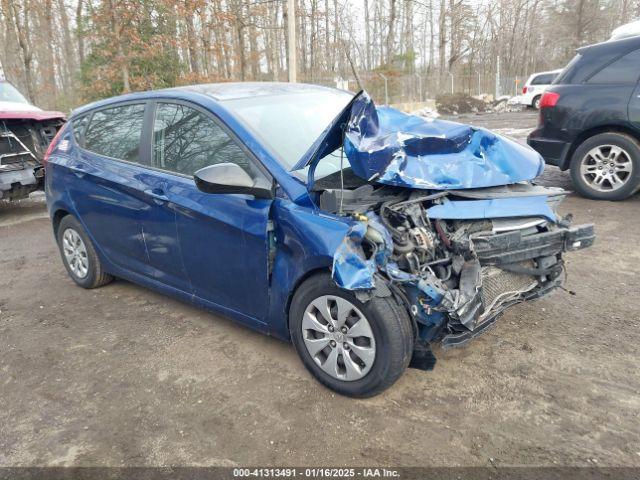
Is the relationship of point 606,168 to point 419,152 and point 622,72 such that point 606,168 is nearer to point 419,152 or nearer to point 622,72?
point 622,72

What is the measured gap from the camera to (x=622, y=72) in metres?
6.13

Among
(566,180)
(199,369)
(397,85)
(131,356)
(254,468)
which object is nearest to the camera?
(254,468)

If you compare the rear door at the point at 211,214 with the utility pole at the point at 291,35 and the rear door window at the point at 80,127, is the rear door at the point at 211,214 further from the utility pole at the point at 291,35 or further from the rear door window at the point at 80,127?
the utility pole at the point at 291,35

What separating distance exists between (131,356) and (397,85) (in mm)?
25630

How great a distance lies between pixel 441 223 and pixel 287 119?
1.36 metres

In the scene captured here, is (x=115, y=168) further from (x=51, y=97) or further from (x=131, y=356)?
(x=51, y=97)

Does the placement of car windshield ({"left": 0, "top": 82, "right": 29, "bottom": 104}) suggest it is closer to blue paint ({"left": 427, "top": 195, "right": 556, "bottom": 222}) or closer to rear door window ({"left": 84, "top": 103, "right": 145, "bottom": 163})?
rear door window ({"left": 84, "top": 103, "right": 145, "bottom": 163})

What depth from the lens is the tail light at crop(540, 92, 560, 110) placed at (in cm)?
654

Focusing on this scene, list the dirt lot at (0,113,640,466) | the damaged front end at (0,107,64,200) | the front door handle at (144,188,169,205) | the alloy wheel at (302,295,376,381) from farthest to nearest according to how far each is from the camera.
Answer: the damaged front end at (0,107,64,200) < the front door handle at (144,188,169,205) < the alloy wheel at (302,295,376,381) < the dirt lot at (0,113,640,466)

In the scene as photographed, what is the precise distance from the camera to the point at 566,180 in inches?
302

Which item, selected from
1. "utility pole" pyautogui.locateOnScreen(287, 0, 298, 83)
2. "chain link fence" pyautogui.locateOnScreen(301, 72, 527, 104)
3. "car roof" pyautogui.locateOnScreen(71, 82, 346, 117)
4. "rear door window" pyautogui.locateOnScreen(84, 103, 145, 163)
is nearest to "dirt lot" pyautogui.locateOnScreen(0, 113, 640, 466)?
"rear door window" pyautogui.locateOnScreen(84, 103, 145, 163)

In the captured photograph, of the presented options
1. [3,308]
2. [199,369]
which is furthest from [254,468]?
[3,308]

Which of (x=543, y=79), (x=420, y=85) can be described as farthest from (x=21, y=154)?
(x=420, y=85)

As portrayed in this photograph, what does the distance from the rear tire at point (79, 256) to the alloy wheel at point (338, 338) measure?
250cm
